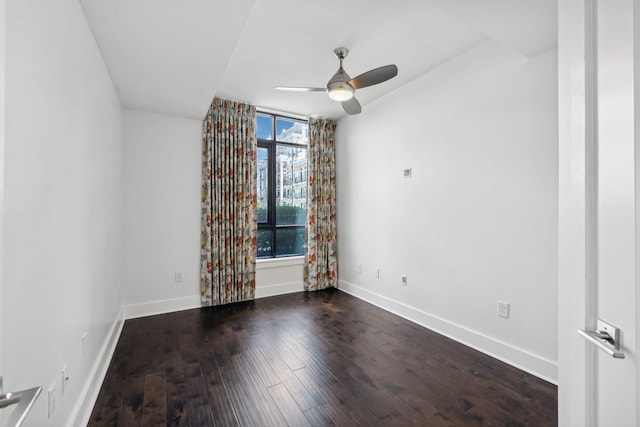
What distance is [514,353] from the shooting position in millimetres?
2318

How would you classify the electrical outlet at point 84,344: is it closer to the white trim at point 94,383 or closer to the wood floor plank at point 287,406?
the white trim at point 94,383

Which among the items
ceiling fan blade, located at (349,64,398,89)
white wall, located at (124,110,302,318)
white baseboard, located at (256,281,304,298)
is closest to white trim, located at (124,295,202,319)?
white wall, located at (124,110,302,318)

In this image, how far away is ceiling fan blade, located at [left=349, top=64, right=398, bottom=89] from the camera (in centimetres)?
227

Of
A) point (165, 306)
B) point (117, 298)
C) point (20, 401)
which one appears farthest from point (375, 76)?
point (165, 306)

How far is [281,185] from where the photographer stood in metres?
4.50

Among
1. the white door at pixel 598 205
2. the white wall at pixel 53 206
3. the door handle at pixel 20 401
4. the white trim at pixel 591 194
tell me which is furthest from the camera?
the white wall at pixel 53 206

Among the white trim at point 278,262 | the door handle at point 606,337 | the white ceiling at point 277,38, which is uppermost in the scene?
the white ceiling at point 277,38

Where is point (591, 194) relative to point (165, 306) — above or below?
above

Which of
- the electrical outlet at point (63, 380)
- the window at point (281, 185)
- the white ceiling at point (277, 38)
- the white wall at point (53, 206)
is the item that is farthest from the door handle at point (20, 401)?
the window at point (281, 185)

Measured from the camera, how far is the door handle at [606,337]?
745 mm

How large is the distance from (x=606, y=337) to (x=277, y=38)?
8.99 ft

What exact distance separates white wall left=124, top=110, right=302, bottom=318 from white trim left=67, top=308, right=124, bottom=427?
0.72 metres

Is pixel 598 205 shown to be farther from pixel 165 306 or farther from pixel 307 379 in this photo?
pixel 165 306

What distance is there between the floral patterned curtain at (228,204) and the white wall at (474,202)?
5.50ft
